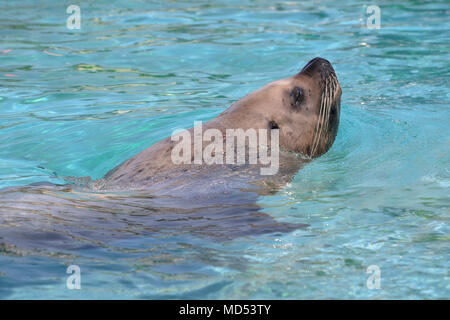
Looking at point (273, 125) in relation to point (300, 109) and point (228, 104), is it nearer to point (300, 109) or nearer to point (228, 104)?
point (300, 109)

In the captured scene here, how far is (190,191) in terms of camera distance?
14.0 feet

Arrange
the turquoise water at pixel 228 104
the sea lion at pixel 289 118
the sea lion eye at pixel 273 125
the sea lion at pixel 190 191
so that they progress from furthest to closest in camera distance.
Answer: the sea lion eye at pixel 273 125 < the sea lion at pixel 289 118 < the sea lion at pixel 190 191 < the turquoise water at pixel 228 104

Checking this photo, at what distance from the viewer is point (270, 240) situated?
3.60 metres

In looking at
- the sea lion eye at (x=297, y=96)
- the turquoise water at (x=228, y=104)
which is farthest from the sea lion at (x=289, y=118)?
the turquoise water at (x=228, y=104)

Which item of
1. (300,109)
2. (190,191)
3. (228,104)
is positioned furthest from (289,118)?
(228,104)

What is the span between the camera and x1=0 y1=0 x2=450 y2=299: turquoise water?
3.15 meters

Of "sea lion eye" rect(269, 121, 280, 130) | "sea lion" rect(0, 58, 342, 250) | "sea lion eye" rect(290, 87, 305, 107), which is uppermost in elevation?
"sea lion eye" rect(290, 87, 305, 107)

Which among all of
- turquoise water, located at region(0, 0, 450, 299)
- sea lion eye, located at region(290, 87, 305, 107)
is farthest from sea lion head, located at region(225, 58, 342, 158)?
turquoise water, located at region(0, 0, 450, 299)

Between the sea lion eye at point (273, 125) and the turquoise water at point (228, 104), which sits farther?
the sea lion eye at point (273, 125)

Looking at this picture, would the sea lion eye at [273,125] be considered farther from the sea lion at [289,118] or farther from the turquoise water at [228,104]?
Answer: the turquoise water at [228,104]

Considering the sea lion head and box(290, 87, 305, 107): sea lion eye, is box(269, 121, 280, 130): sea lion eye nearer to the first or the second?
the sea lion head

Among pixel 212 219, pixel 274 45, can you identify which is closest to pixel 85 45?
pixel 274 45

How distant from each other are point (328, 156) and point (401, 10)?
680 centimetres

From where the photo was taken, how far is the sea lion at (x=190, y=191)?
357 centimetres
